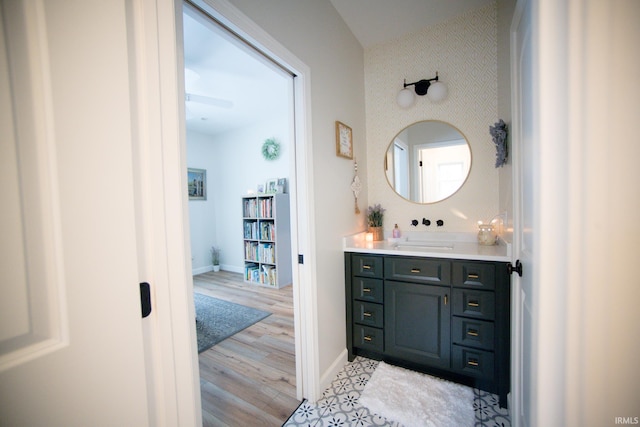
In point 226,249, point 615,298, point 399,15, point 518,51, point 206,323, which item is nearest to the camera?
point 615,298

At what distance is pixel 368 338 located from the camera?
1990 millimetres

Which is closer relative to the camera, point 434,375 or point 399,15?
point 434,375

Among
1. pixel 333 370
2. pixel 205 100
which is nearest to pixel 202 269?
pixel 205 100

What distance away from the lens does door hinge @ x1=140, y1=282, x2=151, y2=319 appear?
57 cm

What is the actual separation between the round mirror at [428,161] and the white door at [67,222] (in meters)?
2.20

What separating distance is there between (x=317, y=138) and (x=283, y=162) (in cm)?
267

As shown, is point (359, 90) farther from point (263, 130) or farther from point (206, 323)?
point (206, 323)

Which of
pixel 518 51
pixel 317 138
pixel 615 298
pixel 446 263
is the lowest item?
pixel 446 263

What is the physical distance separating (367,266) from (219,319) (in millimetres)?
1964

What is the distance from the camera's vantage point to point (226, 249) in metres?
5.05

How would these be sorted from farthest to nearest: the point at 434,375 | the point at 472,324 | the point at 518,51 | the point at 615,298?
the point at 434,375 → the point at 472,324 → the point at 518,51 → the point at 615,298

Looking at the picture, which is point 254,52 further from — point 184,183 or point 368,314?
point 368,314

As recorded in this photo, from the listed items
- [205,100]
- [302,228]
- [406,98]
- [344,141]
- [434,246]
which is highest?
[205,100]

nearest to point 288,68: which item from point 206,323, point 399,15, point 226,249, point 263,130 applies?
point 399,15
